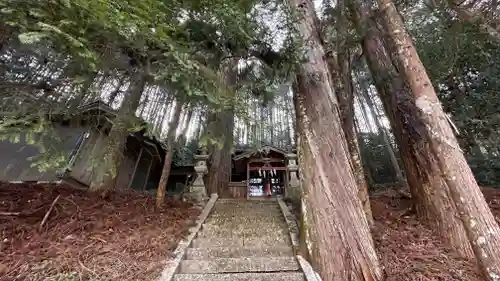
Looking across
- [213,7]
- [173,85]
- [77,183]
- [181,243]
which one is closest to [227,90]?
[173,85]

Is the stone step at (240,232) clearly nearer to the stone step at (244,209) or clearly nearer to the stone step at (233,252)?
the stone step at (233,252)

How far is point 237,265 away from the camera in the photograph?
368 centimetres

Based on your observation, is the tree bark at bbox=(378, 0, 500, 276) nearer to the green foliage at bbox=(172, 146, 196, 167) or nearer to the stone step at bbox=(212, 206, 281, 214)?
the stone step at bbox=(212, 206, 281, 214)

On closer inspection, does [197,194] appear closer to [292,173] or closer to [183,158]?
[292,173]

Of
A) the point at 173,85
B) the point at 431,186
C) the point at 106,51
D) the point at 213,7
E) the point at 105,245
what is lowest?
the point at 105,245

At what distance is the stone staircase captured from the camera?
3444 millimetres

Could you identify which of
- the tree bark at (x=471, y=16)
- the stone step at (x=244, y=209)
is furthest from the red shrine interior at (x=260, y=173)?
the tree bark at (x=471, y=16)

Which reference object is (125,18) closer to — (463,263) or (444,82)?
(463,263)

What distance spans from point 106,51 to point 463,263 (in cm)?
512

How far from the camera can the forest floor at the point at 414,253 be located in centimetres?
333

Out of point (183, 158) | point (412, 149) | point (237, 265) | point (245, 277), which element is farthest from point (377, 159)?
point (245, 277)

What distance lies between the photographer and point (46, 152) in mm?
3648

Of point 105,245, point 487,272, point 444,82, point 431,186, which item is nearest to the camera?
point 487,272

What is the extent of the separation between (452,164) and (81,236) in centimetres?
452
